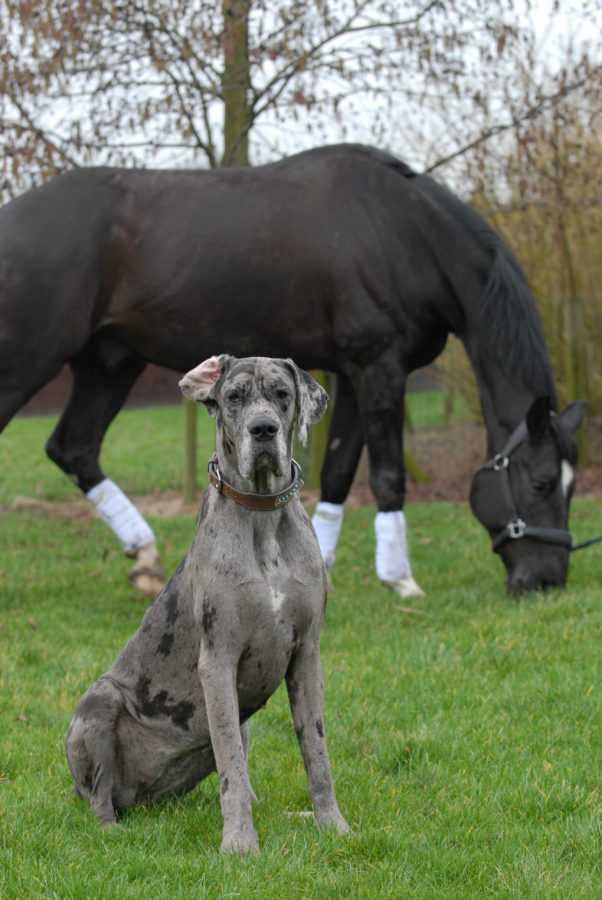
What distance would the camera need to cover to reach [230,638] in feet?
10.8

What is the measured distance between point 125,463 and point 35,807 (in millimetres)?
12876

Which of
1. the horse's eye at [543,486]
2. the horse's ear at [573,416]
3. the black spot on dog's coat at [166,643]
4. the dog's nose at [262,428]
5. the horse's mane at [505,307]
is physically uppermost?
the horse's mane at [505,307]

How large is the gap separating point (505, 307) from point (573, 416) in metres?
0.98

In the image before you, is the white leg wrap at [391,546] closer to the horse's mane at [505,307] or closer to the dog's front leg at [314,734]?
the horse's mane at [505,307]

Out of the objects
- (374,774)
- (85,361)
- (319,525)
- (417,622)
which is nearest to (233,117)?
(85,361)

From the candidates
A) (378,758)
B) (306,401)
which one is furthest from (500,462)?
(306,401)

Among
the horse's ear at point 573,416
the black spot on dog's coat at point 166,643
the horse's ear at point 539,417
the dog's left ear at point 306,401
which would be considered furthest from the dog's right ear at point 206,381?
the horse's ear at point 573,416

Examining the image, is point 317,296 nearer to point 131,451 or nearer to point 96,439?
point 96,439

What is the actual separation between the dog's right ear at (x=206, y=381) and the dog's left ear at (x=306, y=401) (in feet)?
0.77

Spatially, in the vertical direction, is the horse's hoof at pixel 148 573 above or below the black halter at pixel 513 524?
below

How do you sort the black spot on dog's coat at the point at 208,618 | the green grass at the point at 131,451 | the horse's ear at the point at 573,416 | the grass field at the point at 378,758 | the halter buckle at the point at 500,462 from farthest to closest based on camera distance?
1. the green grass at the point at 131,451
2. the horse's ear at the point at 573,416
3. the halter buckle at the point at 500,462
4. the black spot on dog's coat at the point at 208,618
5. the grass field at the point at 378,758

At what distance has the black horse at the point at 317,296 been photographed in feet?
21.3

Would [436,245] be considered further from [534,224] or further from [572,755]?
[534,224]

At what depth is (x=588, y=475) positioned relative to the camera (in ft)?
45.1
